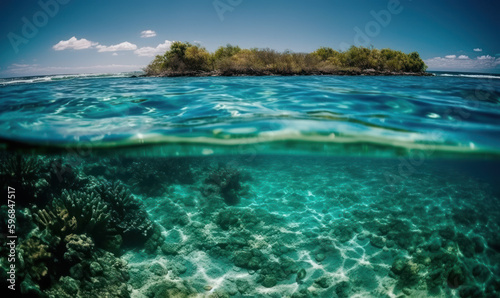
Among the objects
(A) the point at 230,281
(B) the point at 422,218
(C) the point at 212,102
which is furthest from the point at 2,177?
(B) the point at 422,218

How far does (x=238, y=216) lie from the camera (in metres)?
9.25

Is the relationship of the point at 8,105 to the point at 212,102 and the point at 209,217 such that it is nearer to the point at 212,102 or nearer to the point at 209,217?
the point at 212,102

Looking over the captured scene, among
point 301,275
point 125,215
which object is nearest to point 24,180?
point 125,215

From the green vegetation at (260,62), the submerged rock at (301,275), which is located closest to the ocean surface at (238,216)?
the submerged rock at (301,275)

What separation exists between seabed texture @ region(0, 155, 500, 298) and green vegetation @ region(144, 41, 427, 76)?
20811mm

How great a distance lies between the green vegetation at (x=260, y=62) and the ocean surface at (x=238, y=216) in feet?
72.1

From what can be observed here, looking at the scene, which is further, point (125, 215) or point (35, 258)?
point (125, 215)

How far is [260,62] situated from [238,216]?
2745cm

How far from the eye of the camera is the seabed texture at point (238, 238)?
5.92 m

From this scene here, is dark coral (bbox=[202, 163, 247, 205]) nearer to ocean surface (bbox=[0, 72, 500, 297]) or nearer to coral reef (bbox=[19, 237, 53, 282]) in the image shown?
ocean surface (bbox=[0, 72, 500, 297])

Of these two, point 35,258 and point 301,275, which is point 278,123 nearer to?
point 301,275

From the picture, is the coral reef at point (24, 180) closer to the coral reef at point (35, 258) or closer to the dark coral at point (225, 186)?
the coral reef at point (35, 258)

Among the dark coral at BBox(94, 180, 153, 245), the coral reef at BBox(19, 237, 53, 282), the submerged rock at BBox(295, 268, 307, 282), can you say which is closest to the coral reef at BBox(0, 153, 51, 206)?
the dark coral at BBox(94, 180, 153, 245)

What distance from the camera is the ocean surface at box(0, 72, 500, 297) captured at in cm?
585
